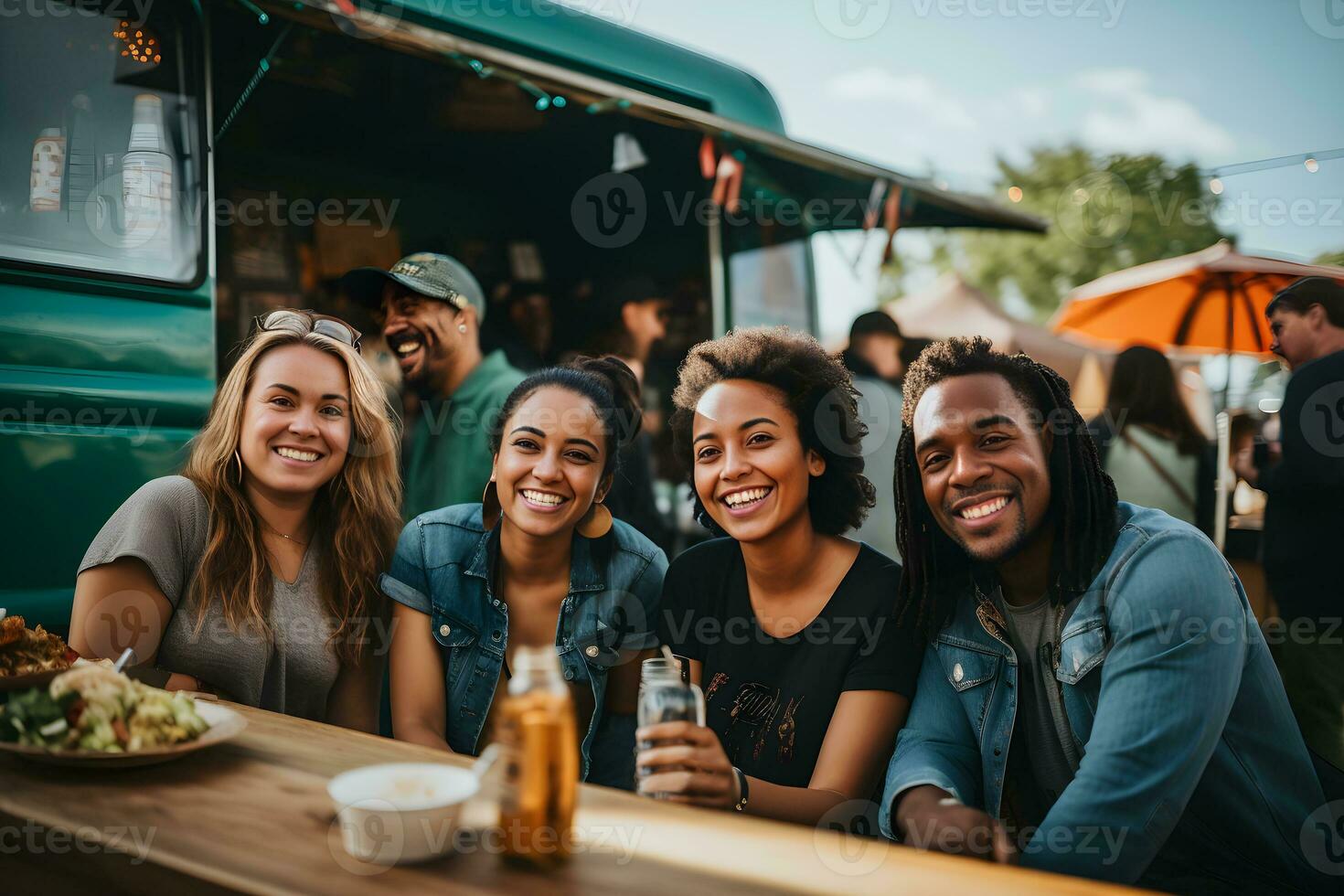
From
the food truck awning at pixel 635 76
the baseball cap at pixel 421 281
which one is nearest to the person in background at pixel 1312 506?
the food truck awning at pixel 635 76

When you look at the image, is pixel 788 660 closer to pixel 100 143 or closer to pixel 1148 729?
pixel 1148 729

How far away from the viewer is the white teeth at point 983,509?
185 centimetres

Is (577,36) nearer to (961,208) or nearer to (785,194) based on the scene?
(785,194)

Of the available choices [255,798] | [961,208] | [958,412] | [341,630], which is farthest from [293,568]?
[961,208]

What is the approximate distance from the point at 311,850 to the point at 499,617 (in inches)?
45.7

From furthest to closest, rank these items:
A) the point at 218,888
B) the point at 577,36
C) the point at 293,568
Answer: the point at 577,36 → the point at 293,568 → the point at 218,888

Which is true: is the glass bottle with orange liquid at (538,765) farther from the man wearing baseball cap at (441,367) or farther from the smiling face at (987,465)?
the man wearing baseball cap at (441,367)

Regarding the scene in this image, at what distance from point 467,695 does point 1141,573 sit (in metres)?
1.53

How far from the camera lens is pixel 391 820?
115 centimetres

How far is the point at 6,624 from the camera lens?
179cm

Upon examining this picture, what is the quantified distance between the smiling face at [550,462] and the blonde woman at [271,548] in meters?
0.45

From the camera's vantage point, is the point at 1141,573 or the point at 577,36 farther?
the point at 577,36

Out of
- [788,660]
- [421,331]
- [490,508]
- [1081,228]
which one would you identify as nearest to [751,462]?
[788,660]

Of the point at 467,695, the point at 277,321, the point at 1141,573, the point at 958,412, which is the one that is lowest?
the point at 467,695
